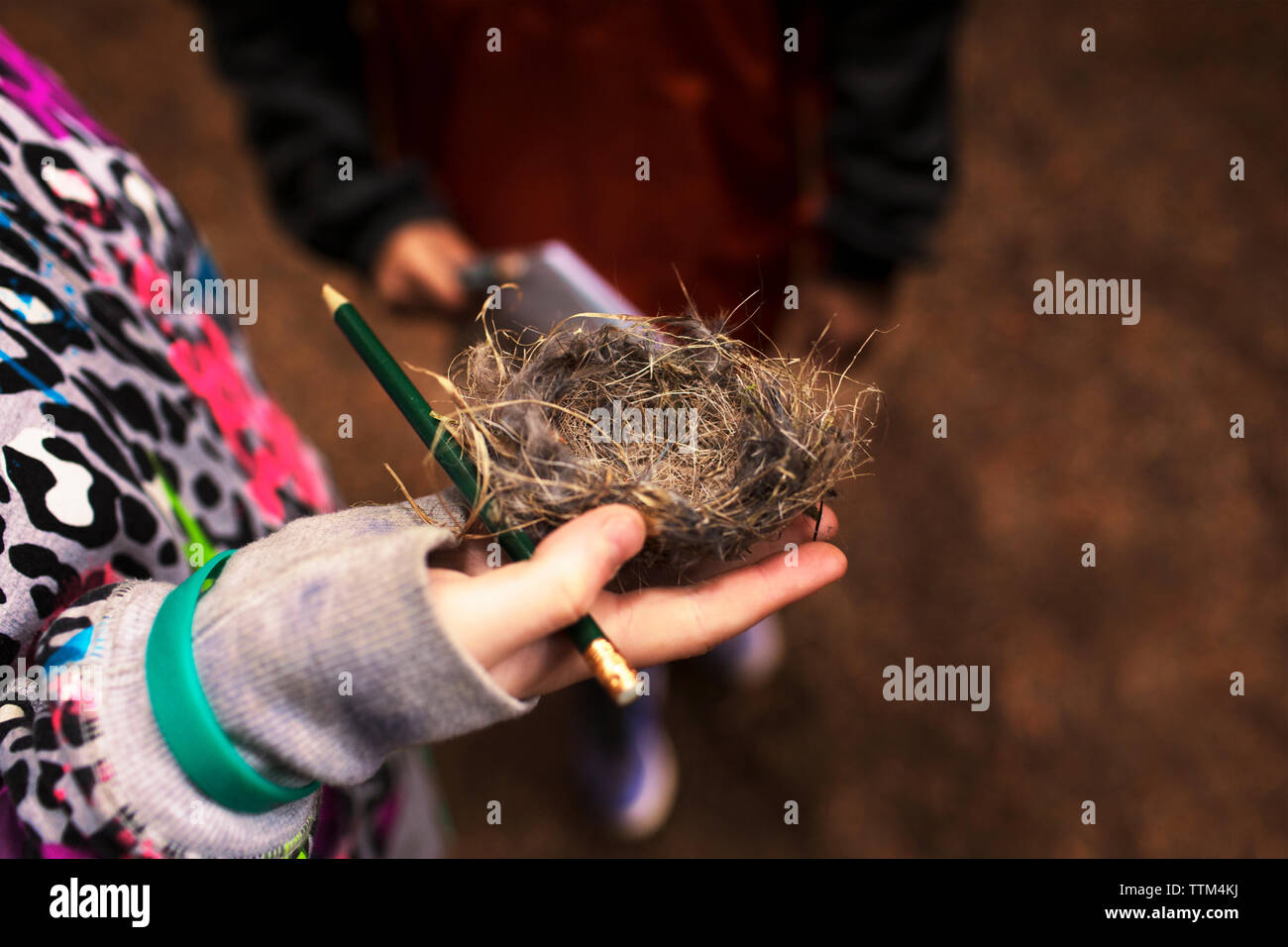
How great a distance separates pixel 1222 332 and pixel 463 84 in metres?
2.12

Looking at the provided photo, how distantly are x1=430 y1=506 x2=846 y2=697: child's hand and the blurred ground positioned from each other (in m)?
0.71

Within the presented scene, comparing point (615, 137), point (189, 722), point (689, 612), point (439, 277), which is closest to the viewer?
point (189, 722)

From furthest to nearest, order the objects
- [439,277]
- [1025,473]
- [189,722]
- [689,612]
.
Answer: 1. [1025,473]
2. [439,277]
3. [689,612]
4. [189,722]

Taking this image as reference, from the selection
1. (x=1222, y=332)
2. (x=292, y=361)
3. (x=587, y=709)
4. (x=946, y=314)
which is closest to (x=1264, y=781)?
(x=1222, y=332)

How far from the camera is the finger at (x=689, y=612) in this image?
0.68 m

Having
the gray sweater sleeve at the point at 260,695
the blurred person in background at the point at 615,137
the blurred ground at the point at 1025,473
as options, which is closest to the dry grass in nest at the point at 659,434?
the gray sweater sleeve at the point at 260,695

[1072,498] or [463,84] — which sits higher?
[463,84]

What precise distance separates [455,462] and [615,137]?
70cm

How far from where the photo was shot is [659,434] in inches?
30.2

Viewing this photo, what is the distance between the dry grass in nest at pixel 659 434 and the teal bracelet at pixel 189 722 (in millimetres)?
240

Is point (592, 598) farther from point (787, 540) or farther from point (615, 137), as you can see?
point (615, 137)

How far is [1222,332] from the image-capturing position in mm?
2160

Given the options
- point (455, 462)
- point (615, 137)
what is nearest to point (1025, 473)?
point (615, 137)

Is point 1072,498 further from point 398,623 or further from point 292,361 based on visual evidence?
point 292,361
